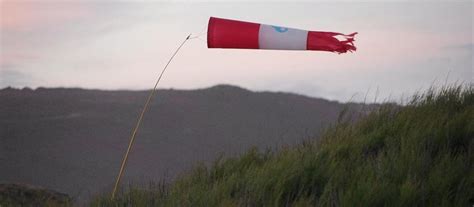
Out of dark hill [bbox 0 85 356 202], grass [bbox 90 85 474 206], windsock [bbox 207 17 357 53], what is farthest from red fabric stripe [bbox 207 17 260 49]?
dark hill [bbox 0 85 356 202]

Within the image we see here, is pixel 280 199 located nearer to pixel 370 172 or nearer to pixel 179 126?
pixel 370 172

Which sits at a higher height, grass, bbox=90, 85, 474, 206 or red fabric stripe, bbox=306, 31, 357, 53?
red fabric stripe, bbox=306, 31, 357, 53

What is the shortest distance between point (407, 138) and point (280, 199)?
164cm

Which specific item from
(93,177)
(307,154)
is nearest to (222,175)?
(307,154)

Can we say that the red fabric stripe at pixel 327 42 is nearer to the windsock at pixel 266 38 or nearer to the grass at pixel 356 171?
the windsock at pixel 266 38

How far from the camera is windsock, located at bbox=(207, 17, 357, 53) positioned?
664 centimetres

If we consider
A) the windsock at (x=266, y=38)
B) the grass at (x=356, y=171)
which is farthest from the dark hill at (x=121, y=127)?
the windsock at (x=266, y=38)

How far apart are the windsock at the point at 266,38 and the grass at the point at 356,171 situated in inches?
38.9

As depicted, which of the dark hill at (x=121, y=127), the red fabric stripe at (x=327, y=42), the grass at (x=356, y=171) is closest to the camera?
the grass at (x=356, y=171)

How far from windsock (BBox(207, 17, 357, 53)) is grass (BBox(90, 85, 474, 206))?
3.24 ft

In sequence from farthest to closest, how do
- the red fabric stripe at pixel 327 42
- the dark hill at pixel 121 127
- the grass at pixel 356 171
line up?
1. the dark hill at pixel 121 127
2. the red fabric stripe at pixel 327 42
3. the grass at pixel 356 171

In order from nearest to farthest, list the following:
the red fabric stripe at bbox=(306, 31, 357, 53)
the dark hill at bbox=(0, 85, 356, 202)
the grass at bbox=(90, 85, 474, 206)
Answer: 1. the grass at bbox=(90, 85, 474, 206)
2. the red fabric stripe at bbox=(306, 31, 357, 53)
3. the dark hill at bbox=(0, 85, 356, 202)

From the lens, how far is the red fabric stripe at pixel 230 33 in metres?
6.65

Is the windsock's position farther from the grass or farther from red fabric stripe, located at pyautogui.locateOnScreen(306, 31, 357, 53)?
the grass
